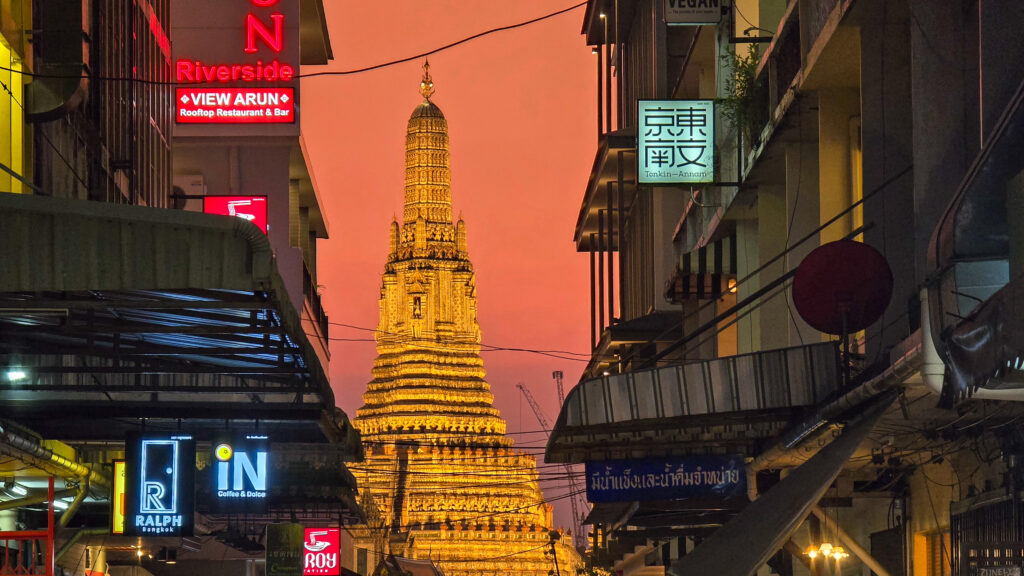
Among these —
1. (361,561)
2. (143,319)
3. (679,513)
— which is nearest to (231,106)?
(679,513)

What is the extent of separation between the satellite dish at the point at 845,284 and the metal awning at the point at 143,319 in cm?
415

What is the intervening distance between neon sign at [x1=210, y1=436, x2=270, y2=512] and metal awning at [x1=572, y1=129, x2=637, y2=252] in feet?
49.7

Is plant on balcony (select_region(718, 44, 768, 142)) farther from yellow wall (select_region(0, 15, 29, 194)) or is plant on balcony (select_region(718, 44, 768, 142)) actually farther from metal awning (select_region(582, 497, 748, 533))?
yellow wall (select_region(0, 15, 29, 194))

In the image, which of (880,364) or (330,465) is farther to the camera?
(330,465)

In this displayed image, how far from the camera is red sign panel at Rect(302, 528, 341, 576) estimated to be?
4659 centimetres

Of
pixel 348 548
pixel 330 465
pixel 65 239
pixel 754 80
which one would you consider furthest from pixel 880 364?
pixel 348 548

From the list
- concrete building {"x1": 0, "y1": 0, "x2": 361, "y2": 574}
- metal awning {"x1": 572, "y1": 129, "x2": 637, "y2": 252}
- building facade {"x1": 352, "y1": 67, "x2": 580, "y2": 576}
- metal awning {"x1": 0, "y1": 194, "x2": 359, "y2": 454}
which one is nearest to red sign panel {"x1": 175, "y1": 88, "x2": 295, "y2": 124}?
concrete building {"x1": 0, "y1": 0, "x2": 361, "y2": 574}

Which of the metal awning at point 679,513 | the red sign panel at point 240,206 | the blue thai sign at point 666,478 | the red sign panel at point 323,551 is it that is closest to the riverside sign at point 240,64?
the red sign panel at point 240,206

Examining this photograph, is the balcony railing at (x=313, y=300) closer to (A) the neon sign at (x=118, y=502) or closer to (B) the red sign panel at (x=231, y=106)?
(B) the red sign panel at (x=231, y=106)

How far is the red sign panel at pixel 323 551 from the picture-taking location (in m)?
46.6

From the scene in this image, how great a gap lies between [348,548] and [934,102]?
5635cm

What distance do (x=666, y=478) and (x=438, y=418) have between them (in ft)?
364

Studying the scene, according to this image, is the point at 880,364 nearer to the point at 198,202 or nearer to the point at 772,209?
the point at 772,209

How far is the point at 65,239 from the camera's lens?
38.8 feet
